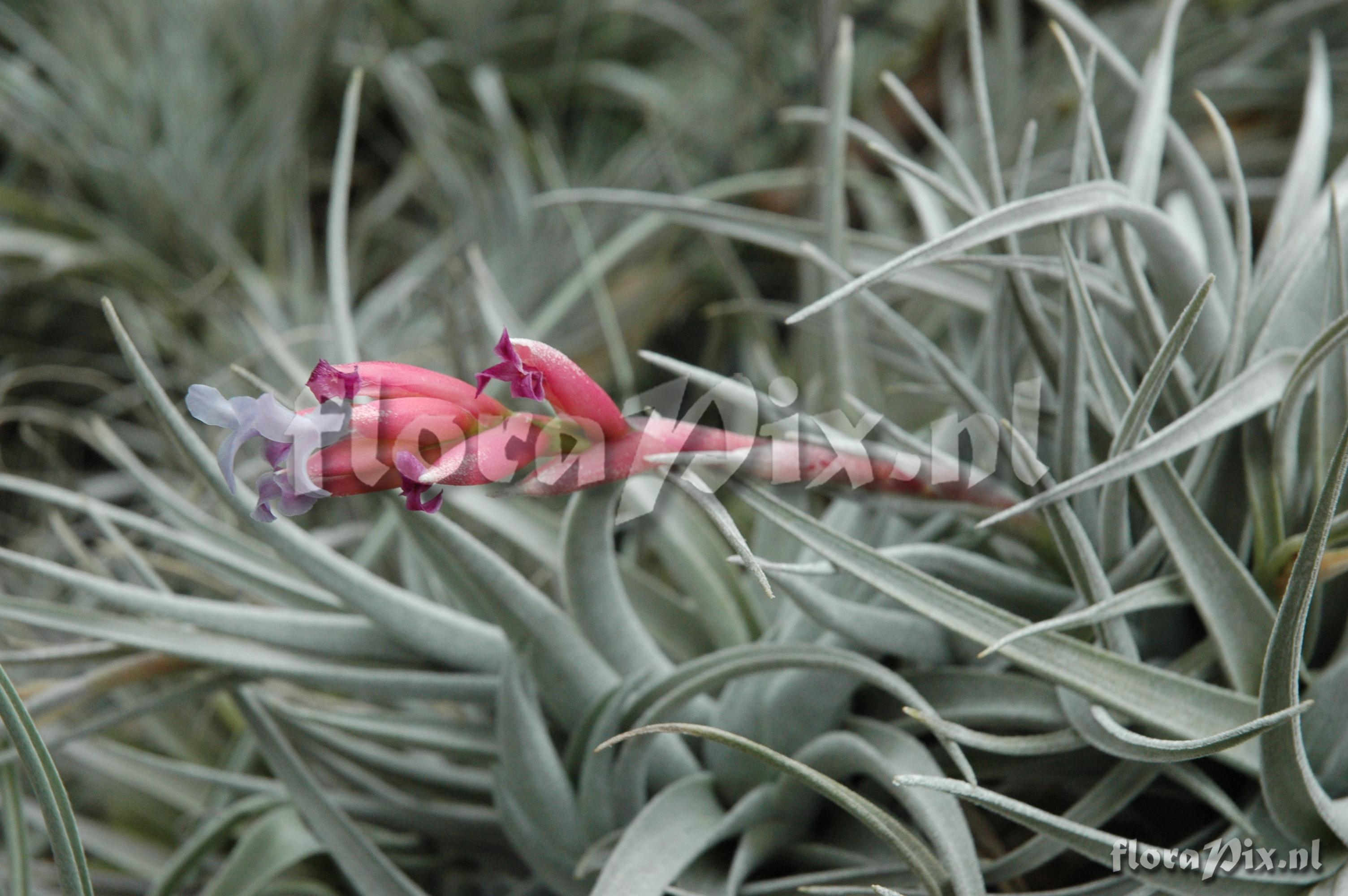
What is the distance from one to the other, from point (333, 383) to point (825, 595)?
0.67ft

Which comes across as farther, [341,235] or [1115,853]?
[341,235]

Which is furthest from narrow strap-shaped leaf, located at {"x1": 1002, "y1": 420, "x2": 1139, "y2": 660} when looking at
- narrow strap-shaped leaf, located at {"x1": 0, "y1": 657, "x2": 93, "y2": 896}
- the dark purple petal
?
narrow strap-shaped leaf, located at {"x1": 0, "y1": 657, "x2": 93, "y2": 896}

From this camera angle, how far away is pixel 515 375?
241mm

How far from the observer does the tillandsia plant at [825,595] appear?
31 cm

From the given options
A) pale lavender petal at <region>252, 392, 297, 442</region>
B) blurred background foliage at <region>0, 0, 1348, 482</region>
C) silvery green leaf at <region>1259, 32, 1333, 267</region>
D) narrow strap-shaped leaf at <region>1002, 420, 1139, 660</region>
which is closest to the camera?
pale lavender petal at <region>252, 392, 297, 442</region>

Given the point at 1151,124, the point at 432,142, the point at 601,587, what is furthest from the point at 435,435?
the point at 432,142

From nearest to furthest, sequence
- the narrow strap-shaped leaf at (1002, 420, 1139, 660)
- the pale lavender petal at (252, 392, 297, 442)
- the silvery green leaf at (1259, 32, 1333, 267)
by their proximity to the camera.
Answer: the pale lavender petal at (252, 392, 297, 442)
the narrow strap-shaped leaf at (1002, 420, 1139, 660)
the silvery green leaf at (1259, 32, 1333, 267)

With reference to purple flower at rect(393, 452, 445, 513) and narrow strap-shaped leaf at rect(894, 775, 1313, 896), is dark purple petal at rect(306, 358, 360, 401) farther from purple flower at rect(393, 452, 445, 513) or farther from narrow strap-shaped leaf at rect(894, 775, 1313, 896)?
narrow strap-shaped leaf at rect(894, 775, 1313, 896)

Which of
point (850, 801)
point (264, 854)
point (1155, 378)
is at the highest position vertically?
point (1155, 378)

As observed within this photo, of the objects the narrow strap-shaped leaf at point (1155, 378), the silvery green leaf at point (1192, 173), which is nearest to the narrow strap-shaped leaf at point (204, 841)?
the narrow strap-shaped leaf at point (1155, 378)

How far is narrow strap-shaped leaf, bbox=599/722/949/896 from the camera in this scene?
0.29m

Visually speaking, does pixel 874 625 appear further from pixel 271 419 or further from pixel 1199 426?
pixel 271 419

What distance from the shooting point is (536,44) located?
1.06 metres

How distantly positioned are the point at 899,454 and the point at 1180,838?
222 millimetres
